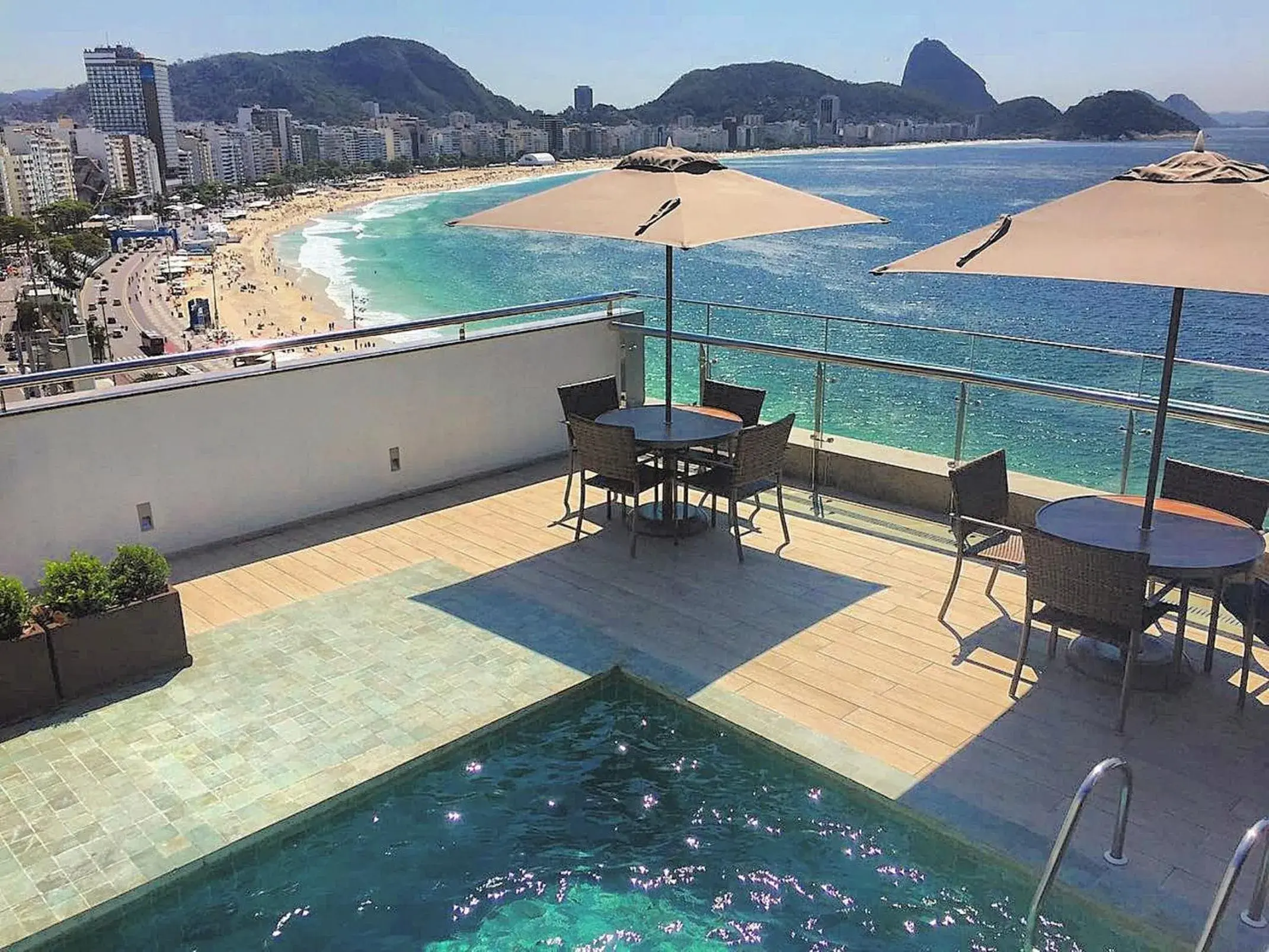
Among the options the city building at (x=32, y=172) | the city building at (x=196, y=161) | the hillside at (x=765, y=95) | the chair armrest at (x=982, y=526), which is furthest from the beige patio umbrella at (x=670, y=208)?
the city building at (x=196, y=161)

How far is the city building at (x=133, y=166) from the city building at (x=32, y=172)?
24.3ft

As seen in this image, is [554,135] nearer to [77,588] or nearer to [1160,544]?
[77,588]

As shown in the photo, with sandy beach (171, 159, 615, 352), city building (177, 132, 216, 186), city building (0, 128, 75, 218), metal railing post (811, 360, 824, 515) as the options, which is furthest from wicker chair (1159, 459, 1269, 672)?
city building (177, 132, 216, 186)

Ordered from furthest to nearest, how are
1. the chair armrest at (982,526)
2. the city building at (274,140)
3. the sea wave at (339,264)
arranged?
the city building at (274,140)
the sea wave at (339,264)
the chair armrest at (982,526)

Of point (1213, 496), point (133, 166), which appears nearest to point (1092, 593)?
point (1213, 496)

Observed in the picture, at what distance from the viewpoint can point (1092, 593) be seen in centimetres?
394

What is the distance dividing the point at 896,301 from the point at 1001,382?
3956 centimetres

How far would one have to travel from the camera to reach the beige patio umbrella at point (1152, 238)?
3.40 meters

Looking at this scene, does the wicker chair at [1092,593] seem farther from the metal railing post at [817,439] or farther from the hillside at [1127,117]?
the hillside at [1127,117]

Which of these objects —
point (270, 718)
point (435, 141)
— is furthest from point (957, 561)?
point (435, 141)

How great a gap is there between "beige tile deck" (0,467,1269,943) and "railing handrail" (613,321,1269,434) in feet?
3.34

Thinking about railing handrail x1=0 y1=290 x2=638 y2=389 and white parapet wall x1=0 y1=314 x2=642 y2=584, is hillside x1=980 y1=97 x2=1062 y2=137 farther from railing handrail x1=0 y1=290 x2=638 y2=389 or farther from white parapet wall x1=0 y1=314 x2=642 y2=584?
white parapet wall x1=0 y1=314 x2=642 y2=584

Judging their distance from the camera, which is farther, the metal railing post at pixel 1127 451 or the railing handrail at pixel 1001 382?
the metal railing post at pixel 1127 451

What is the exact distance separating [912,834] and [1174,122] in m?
168
